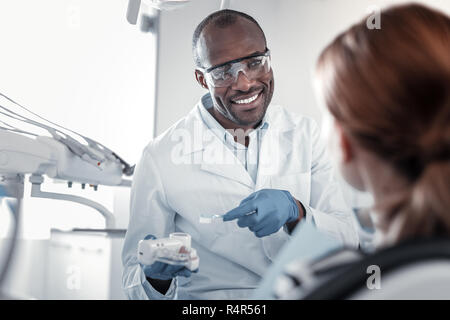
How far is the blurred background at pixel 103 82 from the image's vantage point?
2119 millimetres

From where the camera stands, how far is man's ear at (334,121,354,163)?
694mm

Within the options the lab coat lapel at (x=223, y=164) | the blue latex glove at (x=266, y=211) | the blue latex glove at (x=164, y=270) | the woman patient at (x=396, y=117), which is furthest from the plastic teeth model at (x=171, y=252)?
the woman patient at (x=396, y=117)

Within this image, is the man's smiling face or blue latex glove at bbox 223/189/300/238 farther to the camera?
the man's smiling face

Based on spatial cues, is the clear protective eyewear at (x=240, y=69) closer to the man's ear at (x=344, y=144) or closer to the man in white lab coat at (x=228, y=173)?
the man in white lab coat at (x=228, y=173)

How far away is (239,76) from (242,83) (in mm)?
29

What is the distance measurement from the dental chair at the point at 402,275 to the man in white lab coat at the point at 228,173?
2.78 ft

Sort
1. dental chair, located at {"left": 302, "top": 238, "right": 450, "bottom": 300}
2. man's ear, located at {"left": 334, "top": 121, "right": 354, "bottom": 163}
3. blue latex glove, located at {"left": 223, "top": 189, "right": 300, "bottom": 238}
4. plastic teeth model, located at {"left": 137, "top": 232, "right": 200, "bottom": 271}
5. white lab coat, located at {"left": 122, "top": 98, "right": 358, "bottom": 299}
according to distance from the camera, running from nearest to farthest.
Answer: dental chair, located at {"left": 302, "top": 238, "right": 450, "bottom": 300}
man's ear, located at {"left": 334, "top": 121, "right": 354, "bottom": 163}
plastic teeth model, located at {"left": 137, "top": 232, "right": 200, "bottom": 271}
blue latex glove, located at {"left": 223, "top": 189, "right": 300, "bottom": 238}
white lab coat, located at {"left": 122, "top": 98, "right": 358, "bottom": 299}

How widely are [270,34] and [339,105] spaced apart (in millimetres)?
2109

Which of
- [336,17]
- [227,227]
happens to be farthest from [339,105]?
[336,17]

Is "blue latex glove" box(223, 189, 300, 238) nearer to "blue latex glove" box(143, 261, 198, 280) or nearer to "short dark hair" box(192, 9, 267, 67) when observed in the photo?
"blue latex glove" box(143, 261, 198, 280)

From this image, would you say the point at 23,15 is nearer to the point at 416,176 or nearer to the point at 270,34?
the point at 270,34

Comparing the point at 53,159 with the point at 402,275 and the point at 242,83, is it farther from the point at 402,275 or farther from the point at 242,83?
the point at 402,275

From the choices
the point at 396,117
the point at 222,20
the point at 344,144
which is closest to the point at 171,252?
the point at 344,144

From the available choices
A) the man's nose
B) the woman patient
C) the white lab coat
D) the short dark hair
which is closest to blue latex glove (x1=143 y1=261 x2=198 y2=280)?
the white lab coat
